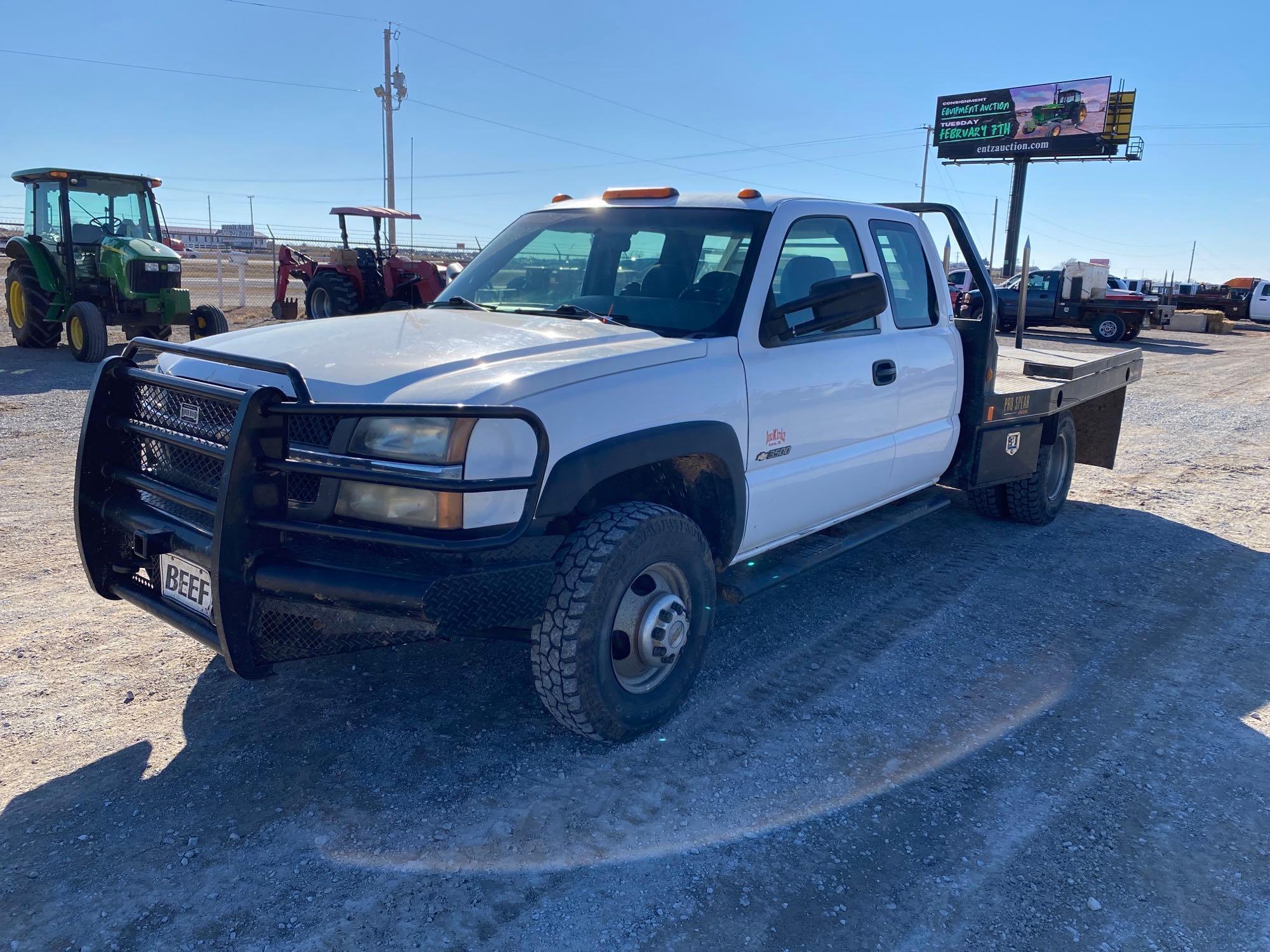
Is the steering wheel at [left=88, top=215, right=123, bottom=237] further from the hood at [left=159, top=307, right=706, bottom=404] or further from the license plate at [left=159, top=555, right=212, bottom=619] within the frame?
the license plate at [left=159, top=555, right=212, bottom=619]

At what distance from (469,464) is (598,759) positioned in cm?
122

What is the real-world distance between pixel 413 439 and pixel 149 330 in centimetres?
1388

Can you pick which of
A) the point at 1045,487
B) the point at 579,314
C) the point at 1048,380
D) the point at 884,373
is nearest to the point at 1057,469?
the point at 1045,487

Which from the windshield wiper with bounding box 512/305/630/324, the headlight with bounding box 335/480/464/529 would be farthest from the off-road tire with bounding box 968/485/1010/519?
the headlight with bounding box 335/480/464/529

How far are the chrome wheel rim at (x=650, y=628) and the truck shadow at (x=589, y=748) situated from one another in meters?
0.25

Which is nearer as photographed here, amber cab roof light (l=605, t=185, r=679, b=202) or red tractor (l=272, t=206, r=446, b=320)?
amber cab roof light (l=605, t=185, r=679, b=202)

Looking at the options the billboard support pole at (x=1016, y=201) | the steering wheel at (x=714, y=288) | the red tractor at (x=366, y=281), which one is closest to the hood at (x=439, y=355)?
the steering wheel at (x=714, y=288)

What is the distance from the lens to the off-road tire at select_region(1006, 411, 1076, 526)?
6418 millimetres

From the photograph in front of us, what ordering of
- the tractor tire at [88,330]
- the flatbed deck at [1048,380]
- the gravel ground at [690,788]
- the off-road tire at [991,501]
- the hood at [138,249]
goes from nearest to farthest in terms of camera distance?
the gravel ground at [690,788], the flatbed deck at [1048,380], the off-road tire at [991,501], the tractor tire at [88,330], the hood at [138,249]

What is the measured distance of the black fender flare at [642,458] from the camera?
3027 mm

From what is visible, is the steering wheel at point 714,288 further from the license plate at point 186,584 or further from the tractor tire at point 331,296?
the tractor tire at point 331,296

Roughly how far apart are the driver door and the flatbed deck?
1217mm

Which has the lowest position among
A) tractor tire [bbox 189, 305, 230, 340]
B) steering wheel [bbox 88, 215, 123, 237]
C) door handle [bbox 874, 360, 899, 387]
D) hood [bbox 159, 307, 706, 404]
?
tractor tire [bbox 189, 305, 230, 340]

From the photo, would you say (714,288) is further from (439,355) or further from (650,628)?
(650,628)
